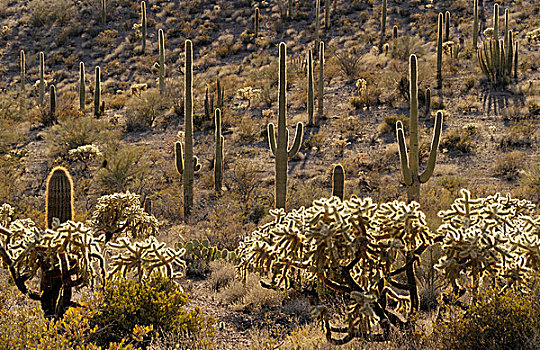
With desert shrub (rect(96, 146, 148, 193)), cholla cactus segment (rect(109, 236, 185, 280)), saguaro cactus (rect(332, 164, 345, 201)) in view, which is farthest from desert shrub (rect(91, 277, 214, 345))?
desert shrub (rect(96, 146, 148, 193))

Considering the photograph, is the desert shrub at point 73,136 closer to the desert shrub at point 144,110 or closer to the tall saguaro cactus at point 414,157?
the desert shrub at point 144,110

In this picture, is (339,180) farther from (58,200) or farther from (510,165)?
(510,165)

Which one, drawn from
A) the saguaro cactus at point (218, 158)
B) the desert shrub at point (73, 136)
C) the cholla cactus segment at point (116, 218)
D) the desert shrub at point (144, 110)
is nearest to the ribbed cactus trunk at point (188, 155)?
the saguaro cactus at point (218, 158)

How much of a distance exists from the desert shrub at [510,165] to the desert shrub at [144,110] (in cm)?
1434

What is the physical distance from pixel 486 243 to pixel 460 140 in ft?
49.4

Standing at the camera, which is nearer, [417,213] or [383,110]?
[417,213]

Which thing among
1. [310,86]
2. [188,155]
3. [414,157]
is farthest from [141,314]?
[310,86]

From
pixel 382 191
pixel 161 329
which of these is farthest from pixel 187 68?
pixel 161 329

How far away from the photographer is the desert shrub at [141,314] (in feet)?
16.5

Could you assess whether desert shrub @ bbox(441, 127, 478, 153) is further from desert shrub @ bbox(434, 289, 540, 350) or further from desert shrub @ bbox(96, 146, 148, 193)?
desert shrub @ bbox(434, 289, 540, 350)

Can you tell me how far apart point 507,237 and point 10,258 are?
197 inches

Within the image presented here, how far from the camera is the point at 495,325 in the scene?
4152 millimetres

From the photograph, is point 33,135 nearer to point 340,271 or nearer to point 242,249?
point 242,249

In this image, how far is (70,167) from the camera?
17172mm
